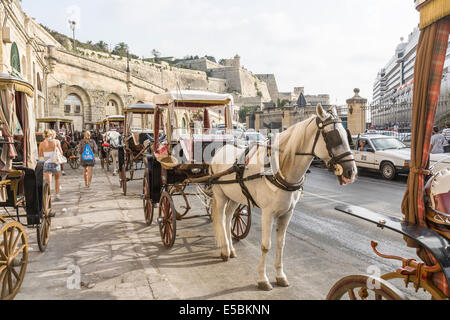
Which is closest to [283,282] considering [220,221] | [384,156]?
[220,221]

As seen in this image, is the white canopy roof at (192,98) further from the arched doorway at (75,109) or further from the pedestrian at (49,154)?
the arched doorway at (75,109)

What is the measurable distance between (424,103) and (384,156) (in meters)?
11.7

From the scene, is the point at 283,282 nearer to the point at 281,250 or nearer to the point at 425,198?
the point at 281,250

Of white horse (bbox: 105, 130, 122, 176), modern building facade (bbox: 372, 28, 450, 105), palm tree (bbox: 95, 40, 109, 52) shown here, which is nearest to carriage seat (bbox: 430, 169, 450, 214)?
white horse (bbox: 105, 130, 122, 176)

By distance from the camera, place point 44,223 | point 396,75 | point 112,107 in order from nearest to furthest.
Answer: point 44,223, point 112,107, point 396,75

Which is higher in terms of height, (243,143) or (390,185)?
(243,143)

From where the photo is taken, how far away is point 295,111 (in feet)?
115

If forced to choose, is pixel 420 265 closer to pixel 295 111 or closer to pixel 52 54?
pixel 295 111

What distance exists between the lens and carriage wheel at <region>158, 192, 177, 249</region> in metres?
5.41

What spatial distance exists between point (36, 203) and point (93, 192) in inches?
242

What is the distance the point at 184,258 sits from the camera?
516 cm
